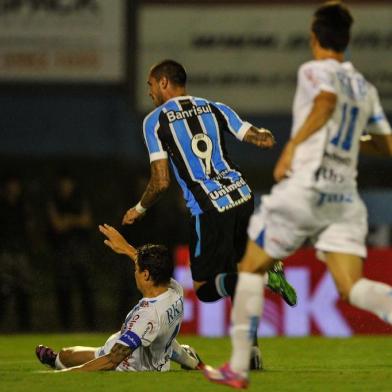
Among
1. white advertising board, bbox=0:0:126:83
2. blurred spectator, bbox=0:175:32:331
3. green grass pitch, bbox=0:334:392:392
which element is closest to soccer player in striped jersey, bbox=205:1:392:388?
green grass pitch, bbox=0:334:392:392

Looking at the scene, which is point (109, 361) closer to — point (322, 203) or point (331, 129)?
point (322, 203)

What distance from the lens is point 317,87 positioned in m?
6.51

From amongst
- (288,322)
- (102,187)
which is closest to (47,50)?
(102,187)

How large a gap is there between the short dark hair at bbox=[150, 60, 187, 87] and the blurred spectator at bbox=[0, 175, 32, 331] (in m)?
5.72

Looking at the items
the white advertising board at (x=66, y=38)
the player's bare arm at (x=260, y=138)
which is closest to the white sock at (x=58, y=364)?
the player's bare arm at (x=260, y=138)

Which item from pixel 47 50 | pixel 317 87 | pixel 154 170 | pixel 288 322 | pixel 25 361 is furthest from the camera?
pixel 47 50

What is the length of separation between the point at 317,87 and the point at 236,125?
1770 millimetres

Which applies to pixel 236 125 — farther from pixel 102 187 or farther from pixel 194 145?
pixel 102 187

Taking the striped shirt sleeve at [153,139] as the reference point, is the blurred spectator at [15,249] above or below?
below

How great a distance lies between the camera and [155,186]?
7996 mm

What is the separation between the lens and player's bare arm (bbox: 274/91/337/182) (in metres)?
6.48

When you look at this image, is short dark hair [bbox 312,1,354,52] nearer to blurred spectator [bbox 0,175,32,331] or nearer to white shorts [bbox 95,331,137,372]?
white shorts [bbox 95,331,137,372]

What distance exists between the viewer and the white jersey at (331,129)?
6566 millimetres

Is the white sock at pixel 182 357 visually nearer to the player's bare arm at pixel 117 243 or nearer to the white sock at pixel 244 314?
the player's bare arm at pixel 117 243
